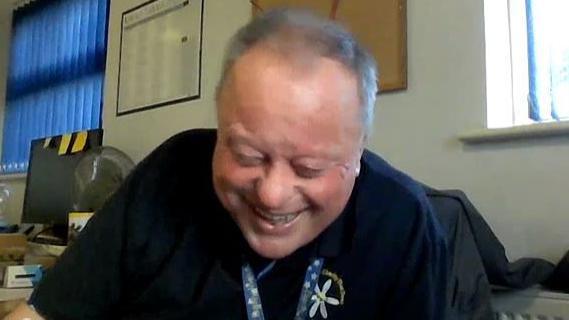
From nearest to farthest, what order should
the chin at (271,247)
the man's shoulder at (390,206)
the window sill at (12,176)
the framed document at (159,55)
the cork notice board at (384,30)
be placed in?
the chin at (271,247) → the man's shoulder at (390,206) → the cork notice board at (384,30) → the framed document at (159,55) → the window sill at (12,176)

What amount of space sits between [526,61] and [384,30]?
399 millimetres

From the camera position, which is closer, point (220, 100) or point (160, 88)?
point (220, 100)

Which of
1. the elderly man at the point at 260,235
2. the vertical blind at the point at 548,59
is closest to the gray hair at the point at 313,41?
the elderly man at the point at 260,235

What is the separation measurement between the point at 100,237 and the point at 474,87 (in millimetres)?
1057

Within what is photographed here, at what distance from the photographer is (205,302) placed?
35.2 inches

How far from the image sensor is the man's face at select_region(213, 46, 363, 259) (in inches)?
28.0

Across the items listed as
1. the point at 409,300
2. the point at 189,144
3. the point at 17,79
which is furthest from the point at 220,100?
the point at 17,79

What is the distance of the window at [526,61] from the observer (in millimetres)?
1539

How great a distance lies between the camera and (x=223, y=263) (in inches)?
36.0

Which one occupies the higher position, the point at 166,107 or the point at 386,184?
the point at 166,107

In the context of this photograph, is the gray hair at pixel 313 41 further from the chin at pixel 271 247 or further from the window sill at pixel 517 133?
the window sill at pixel 517 133

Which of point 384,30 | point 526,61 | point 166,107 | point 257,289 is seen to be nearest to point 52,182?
point 166,107

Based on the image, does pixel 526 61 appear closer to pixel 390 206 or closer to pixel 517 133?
pixel 517 133

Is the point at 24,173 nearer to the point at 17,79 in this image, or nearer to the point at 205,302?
the point at 17,79
